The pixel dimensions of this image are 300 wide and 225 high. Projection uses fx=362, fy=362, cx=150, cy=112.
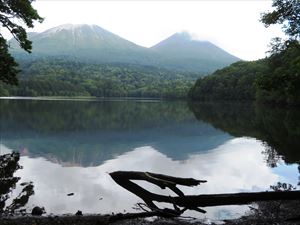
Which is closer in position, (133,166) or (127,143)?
(133,166)

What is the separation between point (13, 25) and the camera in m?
25.8

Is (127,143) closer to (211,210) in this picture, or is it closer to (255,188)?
(255,188)

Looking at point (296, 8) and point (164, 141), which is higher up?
point (296, 8)

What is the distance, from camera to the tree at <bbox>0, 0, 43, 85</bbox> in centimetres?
2497

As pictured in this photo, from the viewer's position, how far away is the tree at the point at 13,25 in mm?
24969

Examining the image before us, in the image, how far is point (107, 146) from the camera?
3931 centimetres

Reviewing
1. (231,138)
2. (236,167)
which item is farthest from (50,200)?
(231,138)

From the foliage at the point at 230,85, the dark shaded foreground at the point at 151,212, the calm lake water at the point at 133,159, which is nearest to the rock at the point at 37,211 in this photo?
the dark shaded foreground at the point at 151,212

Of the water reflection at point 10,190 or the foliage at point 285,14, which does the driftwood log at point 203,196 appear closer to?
the water reflection at point 10,190

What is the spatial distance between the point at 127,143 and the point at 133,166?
14.3 meters

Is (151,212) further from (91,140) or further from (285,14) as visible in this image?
(91,140)

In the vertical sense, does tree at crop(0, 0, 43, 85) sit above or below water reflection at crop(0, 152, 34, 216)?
above

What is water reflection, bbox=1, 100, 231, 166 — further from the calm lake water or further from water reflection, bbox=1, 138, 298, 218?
water reflection, bbox=1, 138, 298, 218

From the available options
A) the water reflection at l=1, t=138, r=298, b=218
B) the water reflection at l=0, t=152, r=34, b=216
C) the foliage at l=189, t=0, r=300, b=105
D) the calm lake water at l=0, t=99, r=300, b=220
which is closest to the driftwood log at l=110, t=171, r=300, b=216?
the calm lake water at l=0, t=99, r=300, b=220
